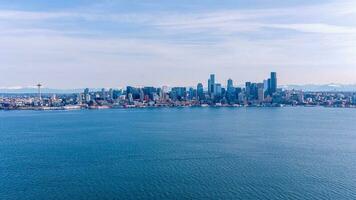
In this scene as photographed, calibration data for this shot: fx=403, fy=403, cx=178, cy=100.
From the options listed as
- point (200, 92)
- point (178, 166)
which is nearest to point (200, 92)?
point (200, 92)

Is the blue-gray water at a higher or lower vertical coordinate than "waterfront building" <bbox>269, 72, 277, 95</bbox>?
lower

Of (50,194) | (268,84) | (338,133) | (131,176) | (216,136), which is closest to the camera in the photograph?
(50,194)

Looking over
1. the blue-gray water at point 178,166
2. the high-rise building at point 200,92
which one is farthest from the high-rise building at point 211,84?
the blue-gray water at point 178,166

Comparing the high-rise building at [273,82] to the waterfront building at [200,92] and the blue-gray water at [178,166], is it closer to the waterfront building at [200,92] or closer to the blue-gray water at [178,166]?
the waterfront building at [200,92]

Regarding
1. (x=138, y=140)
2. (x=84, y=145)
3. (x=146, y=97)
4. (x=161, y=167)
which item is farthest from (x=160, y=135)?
(x=146, y=97)

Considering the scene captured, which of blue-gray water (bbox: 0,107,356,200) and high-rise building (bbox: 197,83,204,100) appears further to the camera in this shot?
high-rise building (bbox: 197,83,204,100)

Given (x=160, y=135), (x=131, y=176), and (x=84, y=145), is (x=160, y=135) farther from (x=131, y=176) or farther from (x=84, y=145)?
(x=131, y=176)

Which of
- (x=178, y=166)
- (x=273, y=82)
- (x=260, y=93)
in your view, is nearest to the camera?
(x=178, y=166)

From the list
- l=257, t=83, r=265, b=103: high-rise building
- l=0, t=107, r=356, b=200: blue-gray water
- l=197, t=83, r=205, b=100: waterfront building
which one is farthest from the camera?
l=197, t=83, r=205, b=100: waterfront building

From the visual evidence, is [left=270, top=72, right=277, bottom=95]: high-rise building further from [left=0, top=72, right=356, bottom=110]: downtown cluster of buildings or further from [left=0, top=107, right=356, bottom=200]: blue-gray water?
[left=0, top=107, right=356, bottom=200]: blue-gray water

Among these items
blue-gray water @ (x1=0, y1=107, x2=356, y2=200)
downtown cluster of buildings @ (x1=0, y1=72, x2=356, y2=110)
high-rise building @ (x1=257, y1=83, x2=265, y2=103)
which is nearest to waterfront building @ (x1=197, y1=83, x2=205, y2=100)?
downtown cluster of buildings @ (x1=0, y1=72, x2=356, y2=110)

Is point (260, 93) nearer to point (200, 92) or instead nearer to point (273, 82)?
point (273, 82)
